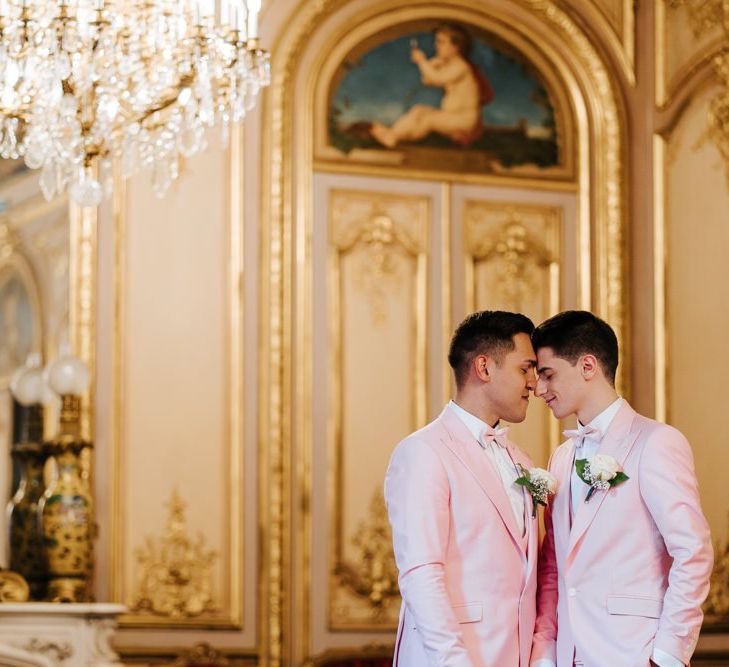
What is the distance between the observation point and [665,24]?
26.2 ft

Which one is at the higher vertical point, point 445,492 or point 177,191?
point 177,191

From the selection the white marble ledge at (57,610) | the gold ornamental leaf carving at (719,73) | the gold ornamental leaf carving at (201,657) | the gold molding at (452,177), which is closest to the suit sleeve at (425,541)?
the white marble ledge at (57,610)

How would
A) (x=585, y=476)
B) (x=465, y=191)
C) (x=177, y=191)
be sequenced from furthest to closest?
(x=465, y=191), (x=177, y=191), (x=585, y=476)

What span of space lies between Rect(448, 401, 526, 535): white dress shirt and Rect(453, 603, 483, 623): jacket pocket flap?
271mm

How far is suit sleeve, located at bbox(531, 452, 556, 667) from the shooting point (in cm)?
389

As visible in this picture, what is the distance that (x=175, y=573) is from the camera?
6949 mm

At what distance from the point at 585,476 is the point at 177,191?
3.88 meters

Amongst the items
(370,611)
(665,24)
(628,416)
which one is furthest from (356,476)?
(628,416)

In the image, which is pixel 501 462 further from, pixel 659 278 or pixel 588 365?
pixel 659 278

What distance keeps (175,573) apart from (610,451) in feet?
11.7

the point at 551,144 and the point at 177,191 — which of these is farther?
the point at 551,144

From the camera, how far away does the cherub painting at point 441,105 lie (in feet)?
24.9

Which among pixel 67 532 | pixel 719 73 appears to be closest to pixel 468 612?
pixel 67 532

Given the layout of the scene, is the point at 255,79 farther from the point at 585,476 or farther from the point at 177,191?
the point at 585,476
